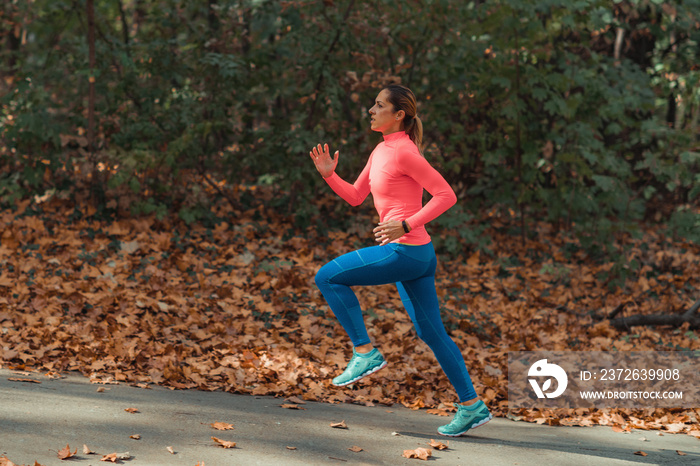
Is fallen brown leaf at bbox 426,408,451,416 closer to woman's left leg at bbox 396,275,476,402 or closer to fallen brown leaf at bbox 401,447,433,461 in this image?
woman's left leg at bbox 396,275,476,402

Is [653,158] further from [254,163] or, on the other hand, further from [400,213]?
[400,213]

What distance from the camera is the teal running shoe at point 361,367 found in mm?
4066

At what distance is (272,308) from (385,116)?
372cm

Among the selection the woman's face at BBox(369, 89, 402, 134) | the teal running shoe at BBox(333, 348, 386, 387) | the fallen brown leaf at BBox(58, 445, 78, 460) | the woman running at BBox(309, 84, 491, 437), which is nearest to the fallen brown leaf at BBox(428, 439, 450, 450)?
the woman running at BBox(309, 84, 491, 437)

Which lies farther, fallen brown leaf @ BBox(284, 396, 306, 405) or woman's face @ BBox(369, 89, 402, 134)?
fallen brown leaf @ BBox(284, 396, 306, 405)

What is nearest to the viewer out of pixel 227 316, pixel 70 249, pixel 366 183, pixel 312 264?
pixel 366 183

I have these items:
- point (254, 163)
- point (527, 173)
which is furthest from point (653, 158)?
point (254, 163)

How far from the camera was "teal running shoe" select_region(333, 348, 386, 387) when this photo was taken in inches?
160

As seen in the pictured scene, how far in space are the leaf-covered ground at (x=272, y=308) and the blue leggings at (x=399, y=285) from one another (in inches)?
48.9

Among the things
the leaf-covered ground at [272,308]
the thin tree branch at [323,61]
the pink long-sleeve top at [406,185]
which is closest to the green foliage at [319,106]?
the thin tree branch at [323,61]

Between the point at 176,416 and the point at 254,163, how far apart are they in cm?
579

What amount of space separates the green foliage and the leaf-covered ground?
57 centimetres

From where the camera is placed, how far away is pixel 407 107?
162 inches

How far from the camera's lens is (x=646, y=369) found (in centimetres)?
657
